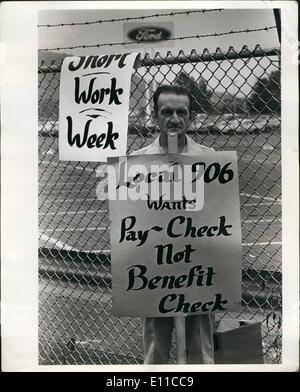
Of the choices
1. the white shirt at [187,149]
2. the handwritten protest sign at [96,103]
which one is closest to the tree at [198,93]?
the white shirt at [187,149]

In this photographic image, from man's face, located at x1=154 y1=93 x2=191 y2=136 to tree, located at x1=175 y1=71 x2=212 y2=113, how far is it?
0.04 meters

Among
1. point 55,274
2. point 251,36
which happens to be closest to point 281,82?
point 251,36

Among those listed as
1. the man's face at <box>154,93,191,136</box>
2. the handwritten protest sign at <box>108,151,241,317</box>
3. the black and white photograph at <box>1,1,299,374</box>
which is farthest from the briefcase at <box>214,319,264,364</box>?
the man's face at <box>154,93,191,136</box>

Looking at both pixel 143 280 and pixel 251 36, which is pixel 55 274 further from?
pixel 251 36

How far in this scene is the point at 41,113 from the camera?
2.52 m

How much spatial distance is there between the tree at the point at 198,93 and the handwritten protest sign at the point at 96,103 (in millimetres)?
254

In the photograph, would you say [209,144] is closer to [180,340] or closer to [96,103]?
[96,103]

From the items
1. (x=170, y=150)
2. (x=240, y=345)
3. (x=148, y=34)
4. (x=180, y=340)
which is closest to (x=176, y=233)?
(x=170, y=150)

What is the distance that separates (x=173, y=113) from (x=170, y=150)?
17cm

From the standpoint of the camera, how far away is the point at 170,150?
8.08ft

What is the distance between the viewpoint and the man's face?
2441mm

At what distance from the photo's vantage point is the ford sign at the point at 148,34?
2.43m

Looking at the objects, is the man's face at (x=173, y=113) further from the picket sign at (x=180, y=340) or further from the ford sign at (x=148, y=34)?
the picket sign at (x=180, y=340)

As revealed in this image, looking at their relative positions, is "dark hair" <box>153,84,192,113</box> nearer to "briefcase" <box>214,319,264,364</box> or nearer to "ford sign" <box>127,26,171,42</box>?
"ford sign" <box>127,26,171,42</box>
